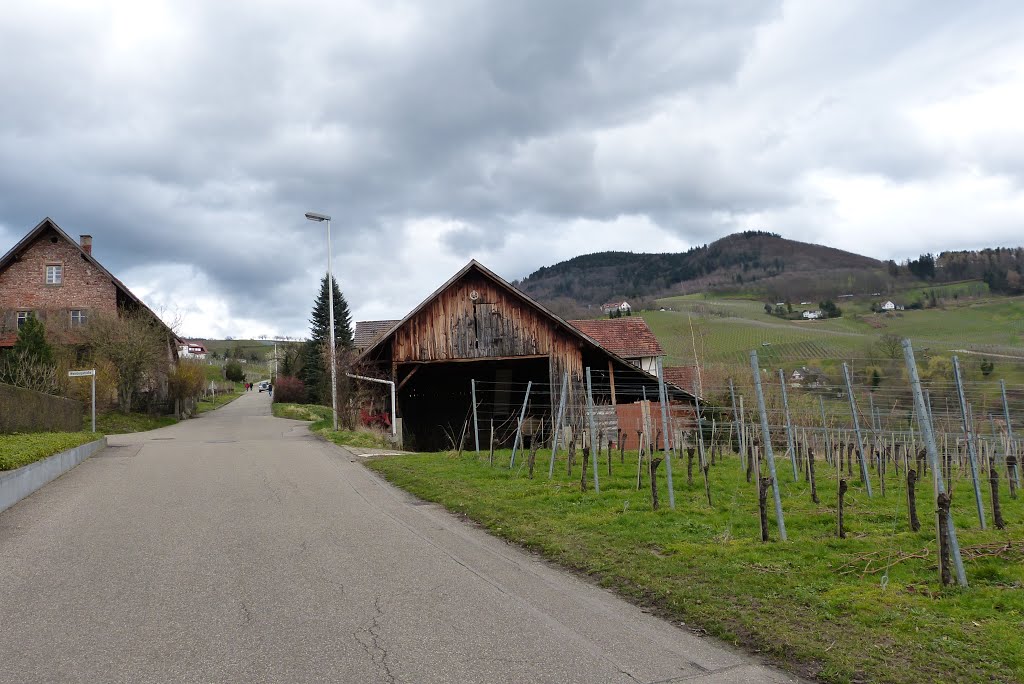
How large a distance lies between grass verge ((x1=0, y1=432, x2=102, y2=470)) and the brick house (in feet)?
84.6

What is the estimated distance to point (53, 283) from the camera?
4159 centimetres

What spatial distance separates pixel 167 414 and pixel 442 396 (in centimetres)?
2238

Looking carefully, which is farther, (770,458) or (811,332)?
(811,332)

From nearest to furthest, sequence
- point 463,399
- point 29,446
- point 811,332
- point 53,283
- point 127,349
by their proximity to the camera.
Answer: point 29,446 < point 463,399 < point 127,349 < point 53,283 < point 811,332

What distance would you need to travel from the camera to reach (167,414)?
43781 mm

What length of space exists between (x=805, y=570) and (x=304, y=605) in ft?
14.6

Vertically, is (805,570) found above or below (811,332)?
below

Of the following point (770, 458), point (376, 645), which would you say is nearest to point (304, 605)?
point (376, 645)

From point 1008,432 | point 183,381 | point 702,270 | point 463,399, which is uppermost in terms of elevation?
point 702,270

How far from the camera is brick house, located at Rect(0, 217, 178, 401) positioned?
134ft

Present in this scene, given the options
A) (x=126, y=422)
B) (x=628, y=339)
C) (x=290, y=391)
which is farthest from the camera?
(x=290, y=391)

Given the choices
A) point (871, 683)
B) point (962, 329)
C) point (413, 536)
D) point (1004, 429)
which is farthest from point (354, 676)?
point (962, 329)

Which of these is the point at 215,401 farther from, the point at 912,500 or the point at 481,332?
the point at 912,500

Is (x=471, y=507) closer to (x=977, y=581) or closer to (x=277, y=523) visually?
(x=277, y=523)
